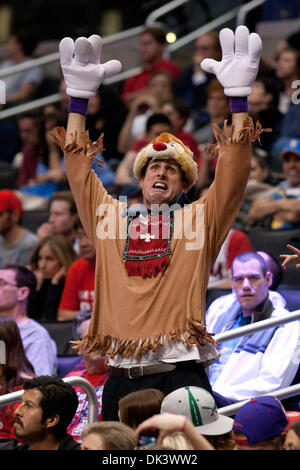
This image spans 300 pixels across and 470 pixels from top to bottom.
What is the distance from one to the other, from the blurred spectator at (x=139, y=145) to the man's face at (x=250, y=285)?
2.13m

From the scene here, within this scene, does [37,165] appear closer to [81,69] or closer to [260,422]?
[81,69]

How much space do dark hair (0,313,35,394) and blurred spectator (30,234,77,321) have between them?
1.51 meters

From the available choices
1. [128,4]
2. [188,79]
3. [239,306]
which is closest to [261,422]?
[239,306]

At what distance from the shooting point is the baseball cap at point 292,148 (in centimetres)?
682

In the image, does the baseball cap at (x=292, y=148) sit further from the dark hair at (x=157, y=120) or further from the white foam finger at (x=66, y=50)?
the white foam finger at (x=66, y=50)

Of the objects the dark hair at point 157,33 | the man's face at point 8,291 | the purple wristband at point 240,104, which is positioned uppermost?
the dark hair at point 157,33

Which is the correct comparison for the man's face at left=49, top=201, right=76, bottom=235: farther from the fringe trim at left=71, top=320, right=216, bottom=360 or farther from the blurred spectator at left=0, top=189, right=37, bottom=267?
the fringe trim at left=71, top=320, right=216, bottom=360

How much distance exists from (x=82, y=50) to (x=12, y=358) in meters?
1.77

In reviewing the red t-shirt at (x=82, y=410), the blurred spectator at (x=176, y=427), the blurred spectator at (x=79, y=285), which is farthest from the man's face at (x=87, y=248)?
the blurred spectator at (x=176, y=427)

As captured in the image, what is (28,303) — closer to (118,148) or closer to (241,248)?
(241,248)

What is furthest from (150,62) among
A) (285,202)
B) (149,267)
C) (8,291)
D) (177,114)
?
(149,267)

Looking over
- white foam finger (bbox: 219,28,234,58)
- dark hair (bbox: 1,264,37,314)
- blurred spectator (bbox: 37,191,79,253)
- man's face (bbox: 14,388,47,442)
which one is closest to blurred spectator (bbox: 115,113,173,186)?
blurred spectator (bbox: 37,191,79,253)

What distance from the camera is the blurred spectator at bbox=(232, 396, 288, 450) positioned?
3447mm
